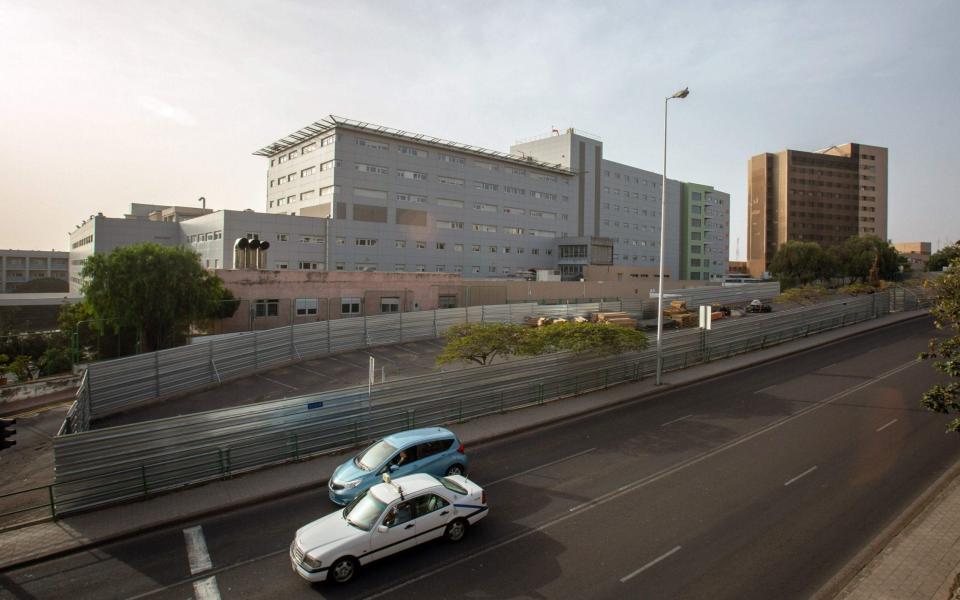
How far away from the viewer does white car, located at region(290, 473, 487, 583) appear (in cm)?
956

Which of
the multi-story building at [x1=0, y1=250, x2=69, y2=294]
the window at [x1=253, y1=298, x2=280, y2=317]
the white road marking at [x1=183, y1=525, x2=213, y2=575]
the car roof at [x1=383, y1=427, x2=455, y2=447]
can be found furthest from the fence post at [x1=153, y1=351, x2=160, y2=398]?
the multi-story building at [x1=0, y1=250, x2=69, y2=294]

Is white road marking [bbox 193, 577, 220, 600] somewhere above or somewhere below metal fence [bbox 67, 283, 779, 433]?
below

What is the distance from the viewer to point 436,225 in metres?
68.9

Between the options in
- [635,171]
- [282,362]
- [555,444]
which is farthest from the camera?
[635,171]

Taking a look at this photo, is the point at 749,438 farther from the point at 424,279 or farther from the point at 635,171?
the point at 635,171

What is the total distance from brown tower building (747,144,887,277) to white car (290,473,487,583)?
491ft

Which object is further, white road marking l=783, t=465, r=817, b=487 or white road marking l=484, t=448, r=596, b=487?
white road marking l=484, t=448, r=596, b=487

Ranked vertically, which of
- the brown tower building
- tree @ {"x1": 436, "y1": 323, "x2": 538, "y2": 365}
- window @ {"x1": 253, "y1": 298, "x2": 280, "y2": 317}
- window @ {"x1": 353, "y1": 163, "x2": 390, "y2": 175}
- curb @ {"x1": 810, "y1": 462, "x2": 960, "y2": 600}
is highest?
the brown tower building

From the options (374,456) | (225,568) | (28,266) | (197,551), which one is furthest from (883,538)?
(28,266)

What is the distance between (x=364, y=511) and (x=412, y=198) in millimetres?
59528

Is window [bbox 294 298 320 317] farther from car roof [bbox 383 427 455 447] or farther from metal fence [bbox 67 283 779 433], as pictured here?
car roof [bbox 383 427 455 447]

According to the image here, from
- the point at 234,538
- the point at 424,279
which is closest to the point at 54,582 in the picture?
the point at 234,538

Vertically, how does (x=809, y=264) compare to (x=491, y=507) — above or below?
above

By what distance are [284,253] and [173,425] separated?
44.8 metres
